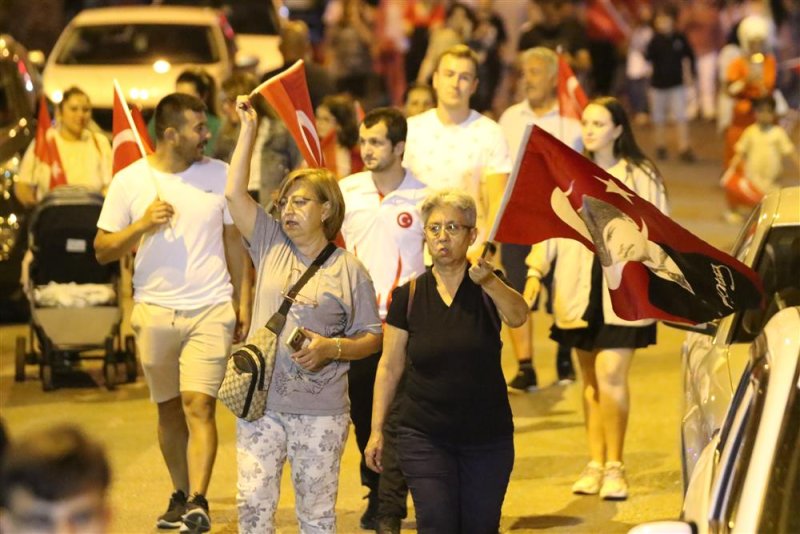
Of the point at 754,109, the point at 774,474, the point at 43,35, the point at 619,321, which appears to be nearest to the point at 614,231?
the point at 619,321

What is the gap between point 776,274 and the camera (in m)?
7.80

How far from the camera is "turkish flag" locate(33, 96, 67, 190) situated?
39.4 feet

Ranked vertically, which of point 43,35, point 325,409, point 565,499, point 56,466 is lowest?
point 565,499

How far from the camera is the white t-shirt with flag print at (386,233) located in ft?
26.6

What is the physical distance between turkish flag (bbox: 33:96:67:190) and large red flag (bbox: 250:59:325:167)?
422cm

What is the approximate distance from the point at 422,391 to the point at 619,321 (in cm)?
223

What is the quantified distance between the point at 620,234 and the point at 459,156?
2.33m

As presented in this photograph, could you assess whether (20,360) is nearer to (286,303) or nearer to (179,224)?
(179,224)

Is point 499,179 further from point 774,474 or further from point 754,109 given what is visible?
point 754,109

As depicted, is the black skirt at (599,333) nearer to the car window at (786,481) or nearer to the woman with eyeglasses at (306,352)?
the woman with eyeglasses at (306,352)

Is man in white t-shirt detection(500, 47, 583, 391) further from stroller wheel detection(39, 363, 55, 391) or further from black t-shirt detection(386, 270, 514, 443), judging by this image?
black t-shirt detection(386, 270, 514, 443)

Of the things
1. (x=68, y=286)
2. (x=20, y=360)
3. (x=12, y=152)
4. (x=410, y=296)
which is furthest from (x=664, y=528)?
(x=12, y=152)

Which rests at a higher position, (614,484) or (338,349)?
(338,349)

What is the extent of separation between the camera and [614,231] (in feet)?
23.0
